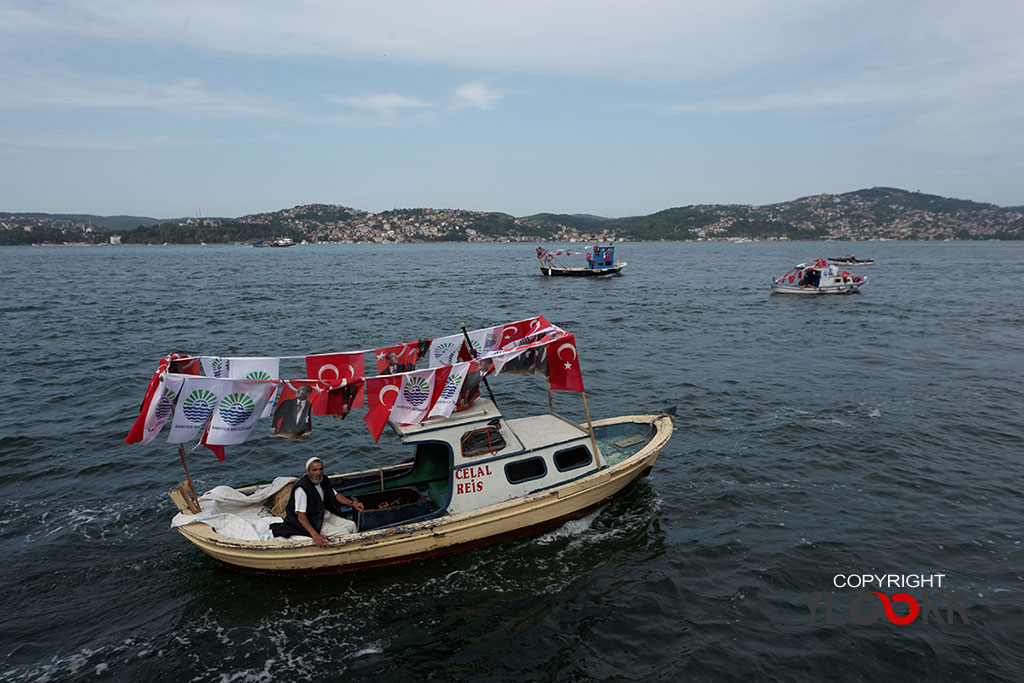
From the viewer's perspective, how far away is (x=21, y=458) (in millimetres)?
15711

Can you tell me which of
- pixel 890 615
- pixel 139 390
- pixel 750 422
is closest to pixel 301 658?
pixel 890 615

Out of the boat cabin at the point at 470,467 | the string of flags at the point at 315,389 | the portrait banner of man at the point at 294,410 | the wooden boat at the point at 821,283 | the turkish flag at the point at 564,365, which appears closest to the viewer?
the string of flags at the point at 315,389

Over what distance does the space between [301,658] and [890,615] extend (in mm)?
10384

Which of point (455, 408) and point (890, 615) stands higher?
point (455, 408)

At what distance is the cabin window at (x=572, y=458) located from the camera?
470 inches

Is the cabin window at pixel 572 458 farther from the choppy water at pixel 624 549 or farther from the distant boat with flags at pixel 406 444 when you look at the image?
the choppy water at pixel 624 549

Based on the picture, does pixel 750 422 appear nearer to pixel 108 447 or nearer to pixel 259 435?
pixel 259 435

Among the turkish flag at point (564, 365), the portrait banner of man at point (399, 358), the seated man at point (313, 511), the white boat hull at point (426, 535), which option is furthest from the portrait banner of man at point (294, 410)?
the turkish flag at point (564, 365)

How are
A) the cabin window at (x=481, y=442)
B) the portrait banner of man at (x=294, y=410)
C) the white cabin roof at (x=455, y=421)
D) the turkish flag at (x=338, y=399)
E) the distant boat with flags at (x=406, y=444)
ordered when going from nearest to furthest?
the distant boat with flags at (x=406, y=444)
the portrait banner of man at (x=294, y=410)
the turkish flag at (x=338, y=399)
the white cabin roof at (x=455, y=421)
the cabin window at (x=481, y=442)

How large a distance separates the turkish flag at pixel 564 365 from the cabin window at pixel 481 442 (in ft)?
5.46

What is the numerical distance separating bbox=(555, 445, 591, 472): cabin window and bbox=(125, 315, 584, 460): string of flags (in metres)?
1.58

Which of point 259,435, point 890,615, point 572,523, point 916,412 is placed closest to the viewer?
point 890,615

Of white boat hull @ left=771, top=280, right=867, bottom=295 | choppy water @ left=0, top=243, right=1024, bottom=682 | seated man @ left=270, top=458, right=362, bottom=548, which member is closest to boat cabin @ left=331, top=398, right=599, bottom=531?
seated man @ left=270, top=458, right=362, bottom=548

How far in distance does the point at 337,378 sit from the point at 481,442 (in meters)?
3.26
